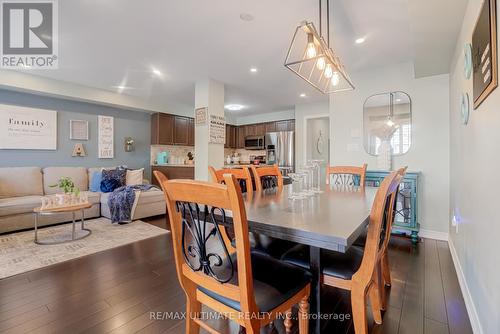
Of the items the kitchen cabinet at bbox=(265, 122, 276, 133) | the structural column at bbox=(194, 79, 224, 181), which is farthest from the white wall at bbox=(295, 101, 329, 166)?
the structural column at bbox=(194, 79, 224, 181)

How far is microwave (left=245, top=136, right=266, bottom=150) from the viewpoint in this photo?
6.64 metres

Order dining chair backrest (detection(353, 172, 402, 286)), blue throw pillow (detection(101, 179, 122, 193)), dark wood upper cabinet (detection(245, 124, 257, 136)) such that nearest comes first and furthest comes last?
dining chair backrest (detection(353, 172, 402, 286)) < blue throw pillow (detection(101, 179, 122, 193)) < dark wood upper cabinet (detection(245, 124, 257, 136))

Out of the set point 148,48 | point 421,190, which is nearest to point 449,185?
point 421,190

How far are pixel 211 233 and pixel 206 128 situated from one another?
3326mm

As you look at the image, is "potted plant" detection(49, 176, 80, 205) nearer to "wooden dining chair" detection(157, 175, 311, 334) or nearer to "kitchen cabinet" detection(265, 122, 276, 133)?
"wooden dining chair" detection(157, 175, 311, 334)

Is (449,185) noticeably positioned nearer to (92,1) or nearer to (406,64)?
(406,64)

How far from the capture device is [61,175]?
4172mm

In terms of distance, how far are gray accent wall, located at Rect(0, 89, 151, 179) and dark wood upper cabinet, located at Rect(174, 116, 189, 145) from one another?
657 millimetres

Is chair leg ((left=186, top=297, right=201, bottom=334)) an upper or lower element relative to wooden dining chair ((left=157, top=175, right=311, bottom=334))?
lower

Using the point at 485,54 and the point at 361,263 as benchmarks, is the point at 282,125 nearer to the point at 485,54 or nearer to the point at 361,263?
the point at 485,54

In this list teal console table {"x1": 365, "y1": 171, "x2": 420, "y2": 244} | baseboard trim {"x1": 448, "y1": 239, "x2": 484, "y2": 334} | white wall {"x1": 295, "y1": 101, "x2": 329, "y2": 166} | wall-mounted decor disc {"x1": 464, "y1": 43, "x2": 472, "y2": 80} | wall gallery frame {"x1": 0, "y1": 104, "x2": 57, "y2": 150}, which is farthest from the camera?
white wall {"x1": 295, "y1": 101, "x2": 329, "y2": 166}

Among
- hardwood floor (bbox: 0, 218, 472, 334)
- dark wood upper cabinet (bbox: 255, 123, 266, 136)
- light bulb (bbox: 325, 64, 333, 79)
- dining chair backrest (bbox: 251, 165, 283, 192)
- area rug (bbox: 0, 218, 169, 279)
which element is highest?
dark wood upper cabinet (bbox: 255, 123, 266, 136)

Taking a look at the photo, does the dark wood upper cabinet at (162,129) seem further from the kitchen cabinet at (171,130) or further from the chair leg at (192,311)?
the chair leg at (192,311)

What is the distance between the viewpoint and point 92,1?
2.07 metres
